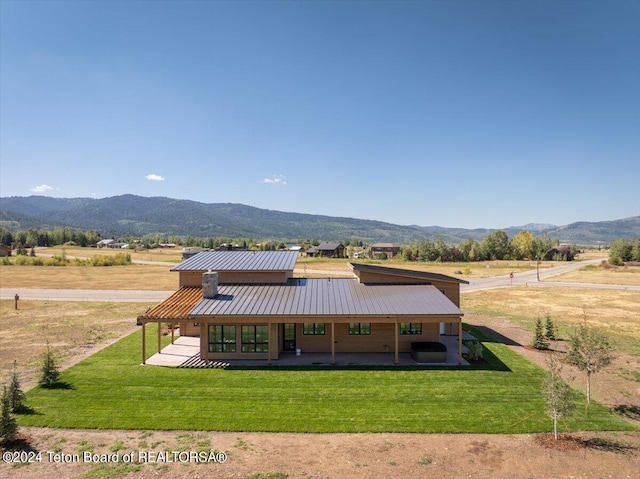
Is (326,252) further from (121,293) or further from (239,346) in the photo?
(239,346)

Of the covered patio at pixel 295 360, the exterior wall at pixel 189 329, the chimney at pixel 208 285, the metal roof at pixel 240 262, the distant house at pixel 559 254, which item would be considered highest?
the metal roof at pixel 240 262

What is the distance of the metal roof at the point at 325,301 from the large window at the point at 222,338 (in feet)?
4.59

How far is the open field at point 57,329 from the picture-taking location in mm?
21672

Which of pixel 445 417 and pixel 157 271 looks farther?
pixel 157 271

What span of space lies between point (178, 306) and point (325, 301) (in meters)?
9.38

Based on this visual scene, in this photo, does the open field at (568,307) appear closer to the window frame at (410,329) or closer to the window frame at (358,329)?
the window frame at (410,329)

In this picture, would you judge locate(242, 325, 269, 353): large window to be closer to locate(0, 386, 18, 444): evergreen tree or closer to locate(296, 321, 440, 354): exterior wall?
locate(296, 321, 440, 354): exterior wall

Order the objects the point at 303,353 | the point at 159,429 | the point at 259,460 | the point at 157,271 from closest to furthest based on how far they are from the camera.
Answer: the point at 259,460 < the point at 159,429 < the point at 303,353 < the point at 157,271

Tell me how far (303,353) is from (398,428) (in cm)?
990

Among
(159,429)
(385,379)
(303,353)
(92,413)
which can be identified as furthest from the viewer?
(303,353)

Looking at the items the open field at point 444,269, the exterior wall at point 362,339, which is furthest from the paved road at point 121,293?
the exterior wall at point 362,339

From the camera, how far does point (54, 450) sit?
1205 centimetres

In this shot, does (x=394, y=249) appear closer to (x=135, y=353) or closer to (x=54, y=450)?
(x=135, y=353)

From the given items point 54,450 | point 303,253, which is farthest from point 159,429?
point 303,253
